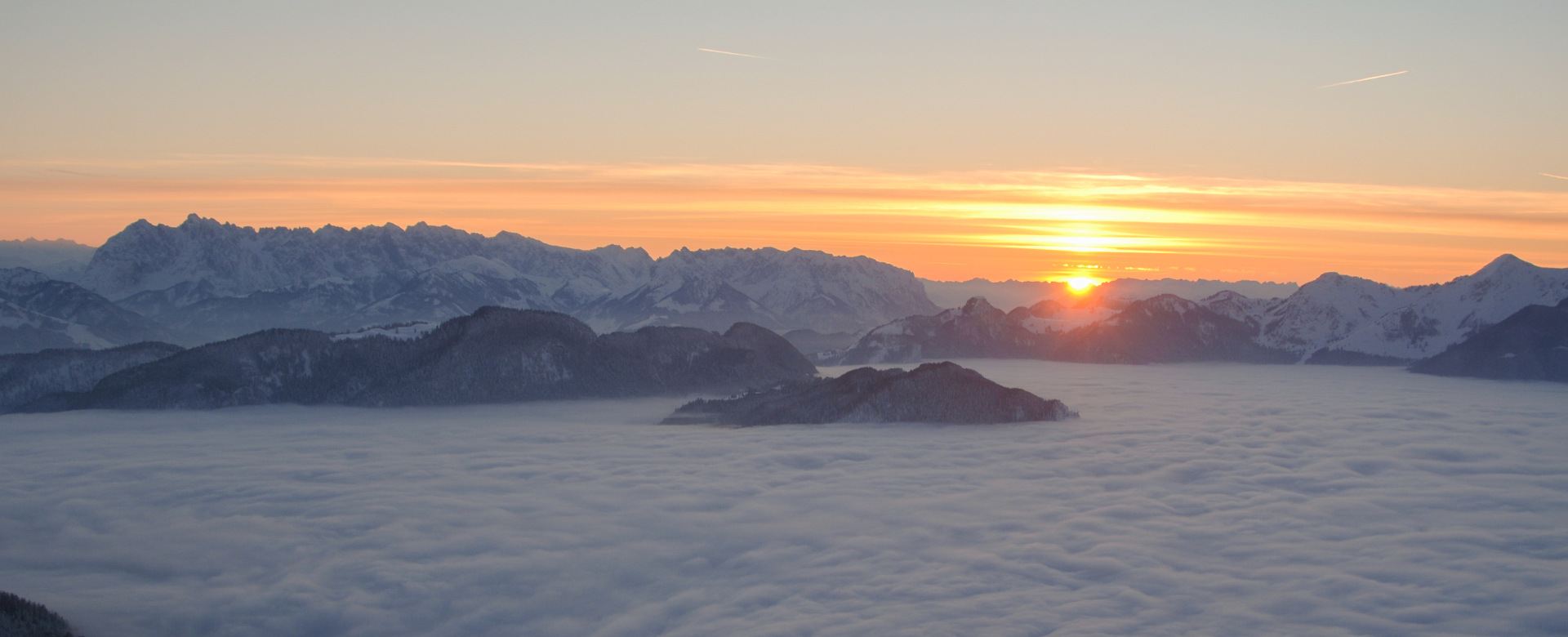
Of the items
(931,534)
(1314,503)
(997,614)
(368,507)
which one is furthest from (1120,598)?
(368,507)

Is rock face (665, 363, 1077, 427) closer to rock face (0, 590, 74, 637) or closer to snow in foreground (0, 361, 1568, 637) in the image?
snow in foreground (0, 361, 1568, 637)

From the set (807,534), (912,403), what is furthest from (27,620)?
(912,403)

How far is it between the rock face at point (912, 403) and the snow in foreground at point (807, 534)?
66.1 ft

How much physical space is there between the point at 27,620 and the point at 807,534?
5194cm

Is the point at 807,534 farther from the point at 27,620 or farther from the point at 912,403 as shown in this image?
the point at 912,403

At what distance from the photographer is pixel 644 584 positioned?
66.6 meters

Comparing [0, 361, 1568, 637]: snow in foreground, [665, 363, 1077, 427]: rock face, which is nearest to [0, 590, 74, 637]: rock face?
[0, 361, 1568, 637]: snow in foreground

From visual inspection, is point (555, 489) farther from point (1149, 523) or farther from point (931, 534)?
point (1149, 523)

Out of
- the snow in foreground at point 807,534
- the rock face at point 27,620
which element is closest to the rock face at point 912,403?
the snow in foreground at point 807,534

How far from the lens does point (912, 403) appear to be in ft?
538

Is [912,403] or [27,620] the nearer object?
[27,620]

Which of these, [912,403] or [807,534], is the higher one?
[912,403]

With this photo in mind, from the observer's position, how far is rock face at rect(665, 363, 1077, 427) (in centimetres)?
16250

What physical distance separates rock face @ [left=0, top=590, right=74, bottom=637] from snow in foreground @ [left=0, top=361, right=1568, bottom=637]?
85.7 inches
